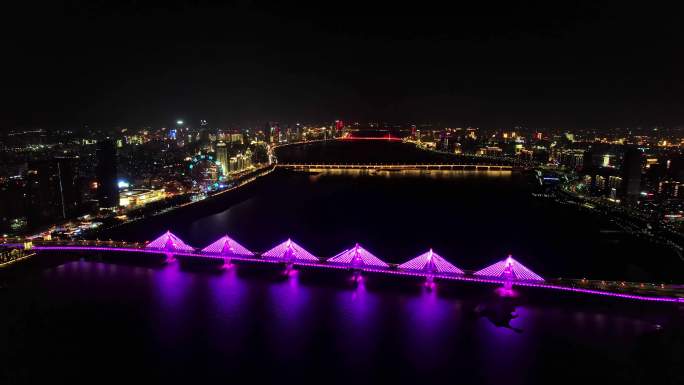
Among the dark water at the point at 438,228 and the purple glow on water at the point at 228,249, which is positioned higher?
the purple glow on water at the point at 228,249

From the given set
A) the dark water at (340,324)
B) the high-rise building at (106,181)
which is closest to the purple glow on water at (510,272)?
the dark water at (340,324)


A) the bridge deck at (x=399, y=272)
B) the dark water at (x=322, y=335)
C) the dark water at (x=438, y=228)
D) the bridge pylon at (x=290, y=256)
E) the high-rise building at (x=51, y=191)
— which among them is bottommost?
the dark water at (x=322, y=335)

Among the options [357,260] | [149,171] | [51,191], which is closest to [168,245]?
[357,260]

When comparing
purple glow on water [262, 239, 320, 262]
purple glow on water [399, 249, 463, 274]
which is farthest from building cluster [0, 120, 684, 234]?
purple glow on water [399, 249, 463, 274]

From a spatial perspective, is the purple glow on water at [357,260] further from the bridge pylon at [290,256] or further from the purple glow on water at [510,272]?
the purple glow on water at [510,272]

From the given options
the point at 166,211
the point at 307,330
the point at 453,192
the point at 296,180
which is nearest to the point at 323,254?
the point at 307,330
